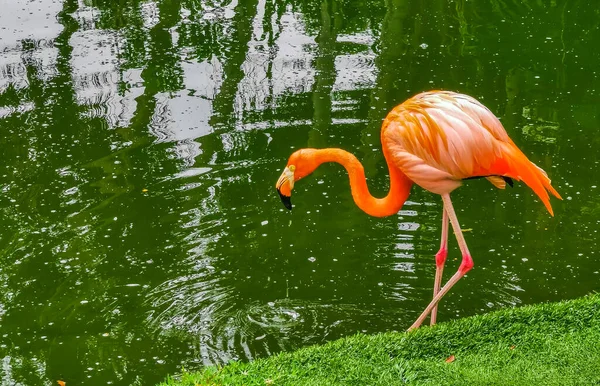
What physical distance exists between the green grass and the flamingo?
282 mm

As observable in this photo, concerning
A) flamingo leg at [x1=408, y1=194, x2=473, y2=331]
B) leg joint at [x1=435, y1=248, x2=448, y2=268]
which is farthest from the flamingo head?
leg joint at [x1=435, y1=248, x2=448, y2=268]

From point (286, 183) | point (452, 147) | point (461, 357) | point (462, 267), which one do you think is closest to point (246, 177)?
point (286, 183)

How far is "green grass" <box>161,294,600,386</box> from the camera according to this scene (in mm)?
3998

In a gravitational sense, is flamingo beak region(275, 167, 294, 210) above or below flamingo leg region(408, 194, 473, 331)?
above

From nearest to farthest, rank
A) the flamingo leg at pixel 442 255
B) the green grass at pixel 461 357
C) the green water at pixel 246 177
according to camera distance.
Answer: the green grass at pixel 461 357
the flamingo leg at pixel 442 255
the green water at pixel 246 177

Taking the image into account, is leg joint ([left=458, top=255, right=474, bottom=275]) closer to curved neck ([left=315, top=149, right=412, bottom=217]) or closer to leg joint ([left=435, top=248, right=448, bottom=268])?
leg joint ([left=435, top=248, right=448, bottom=268])

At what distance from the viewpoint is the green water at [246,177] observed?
16.1 feet

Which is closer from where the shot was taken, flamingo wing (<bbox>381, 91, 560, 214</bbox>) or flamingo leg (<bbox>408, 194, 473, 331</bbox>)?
flamingo wing (<bbox>381, 91, 560, 214</bbox>)

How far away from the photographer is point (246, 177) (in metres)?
6.50

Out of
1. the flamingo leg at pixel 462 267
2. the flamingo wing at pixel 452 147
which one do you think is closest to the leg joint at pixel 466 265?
the flamingo leg at pixel 462 267

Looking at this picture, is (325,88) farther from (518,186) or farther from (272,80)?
(518,186)

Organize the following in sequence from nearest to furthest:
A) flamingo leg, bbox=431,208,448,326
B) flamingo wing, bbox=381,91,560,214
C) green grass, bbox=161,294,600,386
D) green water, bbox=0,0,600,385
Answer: green grass, bbox=161,294,600,386 → flamingo wing, bbox=381,91,560,214 → flamingo leg, bbox=431,208,448,326 → green water, bbox=0,0,600,385

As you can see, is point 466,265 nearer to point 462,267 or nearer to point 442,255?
point 462,267

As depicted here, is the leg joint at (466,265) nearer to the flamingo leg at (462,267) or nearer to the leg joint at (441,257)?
the flamingo leg at (462,267)
